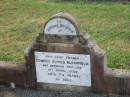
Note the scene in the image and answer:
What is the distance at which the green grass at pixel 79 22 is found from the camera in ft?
22.6

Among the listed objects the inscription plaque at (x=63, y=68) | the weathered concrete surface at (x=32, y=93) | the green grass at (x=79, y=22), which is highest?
the green grass at (x=79, y=22)

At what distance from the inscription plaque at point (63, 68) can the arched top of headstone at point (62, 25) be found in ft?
0.98

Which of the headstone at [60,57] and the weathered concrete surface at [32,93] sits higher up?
the headstone at [60,57]

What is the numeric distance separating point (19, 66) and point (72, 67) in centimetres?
76

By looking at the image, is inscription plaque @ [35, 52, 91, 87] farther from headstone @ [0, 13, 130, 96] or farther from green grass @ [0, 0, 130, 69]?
green grass @ [0, 0, 130, 69]

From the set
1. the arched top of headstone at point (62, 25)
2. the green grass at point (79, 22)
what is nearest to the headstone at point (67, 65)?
the arched top of headstone at point (62, 25)

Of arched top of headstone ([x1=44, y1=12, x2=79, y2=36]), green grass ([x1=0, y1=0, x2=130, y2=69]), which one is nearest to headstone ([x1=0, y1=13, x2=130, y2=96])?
arched top of headstone ([x1=44, y1=12, x2=79, y2=36])

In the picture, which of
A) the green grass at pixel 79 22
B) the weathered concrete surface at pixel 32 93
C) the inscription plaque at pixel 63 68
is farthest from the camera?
the green grass at pixel 79 22

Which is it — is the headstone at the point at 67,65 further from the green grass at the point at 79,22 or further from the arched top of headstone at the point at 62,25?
the green grass at the point at 79,22

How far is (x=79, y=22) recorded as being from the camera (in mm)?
8469

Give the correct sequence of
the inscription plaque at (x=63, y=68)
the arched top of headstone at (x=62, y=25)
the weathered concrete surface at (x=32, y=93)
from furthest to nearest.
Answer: the weathered concrete surface at (x=32, y=93) → the inscription plaque at (x=63, y=68) → the arched top of headstone at (x=62, y=25)

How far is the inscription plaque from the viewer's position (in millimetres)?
5152

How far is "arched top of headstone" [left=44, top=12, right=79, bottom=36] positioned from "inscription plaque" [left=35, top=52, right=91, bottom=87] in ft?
0.98

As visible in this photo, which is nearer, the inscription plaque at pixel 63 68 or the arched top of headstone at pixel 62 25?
the arched top of headstone at pixel 62 25
